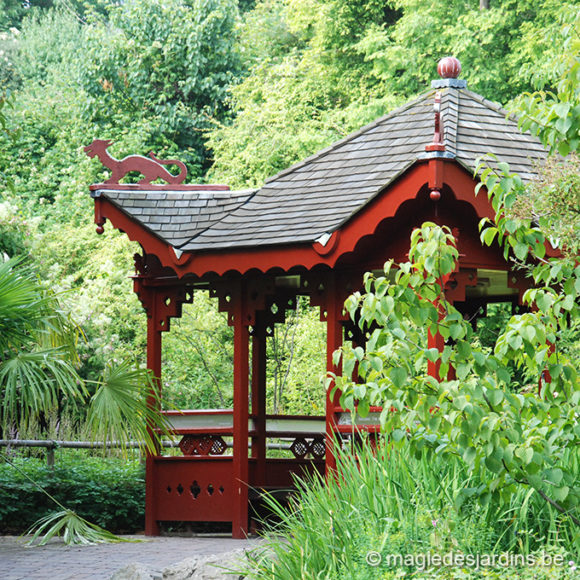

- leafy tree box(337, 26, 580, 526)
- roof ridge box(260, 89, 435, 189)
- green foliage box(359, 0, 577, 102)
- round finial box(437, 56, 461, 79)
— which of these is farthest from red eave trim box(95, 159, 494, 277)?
green foliage box(359, 0, 577, 102)

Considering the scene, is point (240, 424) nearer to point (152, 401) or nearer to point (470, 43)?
point (152, 401)

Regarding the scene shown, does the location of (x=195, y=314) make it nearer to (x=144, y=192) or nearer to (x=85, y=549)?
(x=144, y=192)

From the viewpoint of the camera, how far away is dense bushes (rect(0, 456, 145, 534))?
1064cm

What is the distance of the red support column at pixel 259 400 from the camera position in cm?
1076

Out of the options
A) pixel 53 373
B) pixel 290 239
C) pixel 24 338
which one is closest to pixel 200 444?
pixel 53 373

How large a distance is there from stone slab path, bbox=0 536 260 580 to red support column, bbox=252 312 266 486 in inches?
48.2

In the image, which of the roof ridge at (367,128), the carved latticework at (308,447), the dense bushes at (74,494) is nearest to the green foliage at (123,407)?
the dense bushes at (74,494)

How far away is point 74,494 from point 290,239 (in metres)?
4.59

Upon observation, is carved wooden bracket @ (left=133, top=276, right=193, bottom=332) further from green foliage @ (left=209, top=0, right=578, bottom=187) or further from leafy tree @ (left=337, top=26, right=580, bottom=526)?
green foliage @ (left=209, top=0, right=578, bottom=187)

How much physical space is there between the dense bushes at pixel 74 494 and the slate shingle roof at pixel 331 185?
10.8 feet

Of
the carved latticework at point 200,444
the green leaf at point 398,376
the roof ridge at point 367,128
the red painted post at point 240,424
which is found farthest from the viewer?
the carved latticework at point 200,444

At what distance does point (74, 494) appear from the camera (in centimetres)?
1124

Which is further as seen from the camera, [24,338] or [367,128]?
[367,128]

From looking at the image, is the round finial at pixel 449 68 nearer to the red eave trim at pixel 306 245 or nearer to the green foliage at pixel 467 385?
the red eave trim at pixel 306 245
